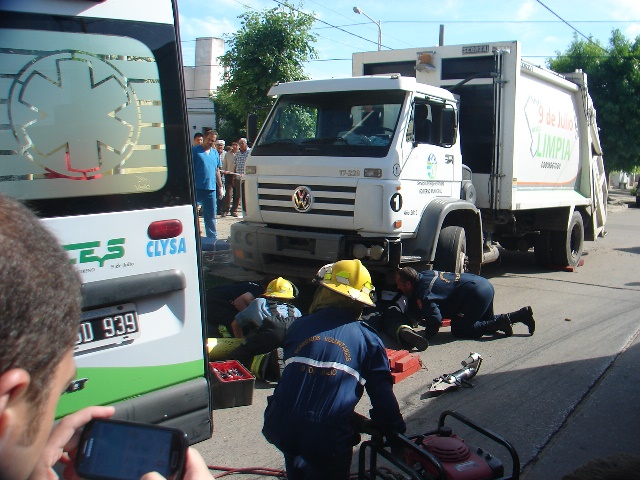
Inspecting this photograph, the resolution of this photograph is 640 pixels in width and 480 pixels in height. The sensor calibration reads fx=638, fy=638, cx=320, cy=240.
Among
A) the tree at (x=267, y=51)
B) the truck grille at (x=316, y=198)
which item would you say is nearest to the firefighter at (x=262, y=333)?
the truck grille at (x=316, y=198)

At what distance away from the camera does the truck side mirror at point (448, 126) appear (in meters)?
7.59

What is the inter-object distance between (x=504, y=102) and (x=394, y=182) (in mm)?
2852

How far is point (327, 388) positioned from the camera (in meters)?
2.97

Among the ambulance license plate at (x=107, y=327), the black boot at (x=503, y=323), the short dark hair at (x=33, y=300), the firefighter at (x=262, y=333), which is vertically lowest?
the black boot at (x=503, y=323)

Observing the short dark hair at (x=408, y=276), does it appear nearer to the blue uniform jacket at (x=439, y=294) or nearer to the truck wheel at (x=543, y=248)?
the blue uniform jacket at (x=439, y=294)

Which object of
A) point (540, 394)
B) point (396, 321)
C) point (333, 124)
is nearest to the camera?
point (540, 394)

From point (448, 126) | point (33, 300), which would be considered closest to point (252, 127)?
point (448, 126)

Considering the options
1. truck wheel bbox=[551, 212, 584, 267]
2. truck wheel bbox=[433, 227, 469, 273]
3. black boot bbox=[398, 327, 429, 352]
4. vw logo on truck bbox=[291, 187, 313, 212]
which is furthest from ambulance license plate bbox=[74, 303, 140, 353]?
truck wheel bbox=[551, 212, 584, 267]

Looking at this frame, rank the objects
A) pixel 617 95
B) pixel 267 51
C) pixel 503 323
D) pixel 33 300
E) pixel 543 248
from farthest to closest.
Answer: pixel 617 95 → pixel 267 51 → pixel 543 248 → pixel 503 323 → pixel 33 300

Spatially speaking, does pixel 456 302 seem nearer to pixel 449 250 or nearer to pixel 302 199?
pixel 449 250

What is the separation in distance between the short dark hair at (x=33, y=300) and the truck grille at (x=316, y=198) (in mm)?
5985

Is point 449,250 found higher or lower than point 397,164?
lower

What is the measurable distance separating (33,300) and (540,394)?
4921 millimetres

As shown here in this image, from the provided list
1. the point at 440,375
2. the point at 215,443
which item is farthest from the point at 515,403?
the point at 215,443
